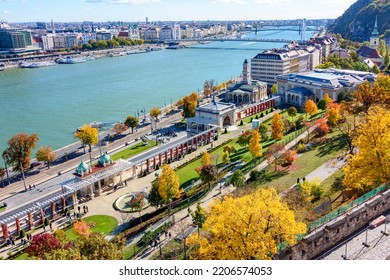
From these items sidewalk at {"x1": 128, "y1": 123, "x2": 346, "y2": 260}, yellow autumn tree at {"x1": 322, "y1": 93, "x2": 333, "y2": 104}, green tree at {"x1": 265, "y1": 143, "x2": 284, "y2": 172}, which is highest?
yellow autumn tree at {"x1": 322, "y1": 93, "x2": 333, "y2": 104}

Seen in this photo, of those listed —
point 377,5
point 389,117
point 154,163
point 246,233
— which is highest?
point 377,5

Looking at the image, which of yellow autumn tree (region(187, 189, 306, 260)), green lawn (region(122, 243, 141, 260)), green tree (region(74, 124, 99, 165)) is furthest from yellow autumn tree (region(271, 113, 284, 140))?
yellow autumn tree (region(187, 189, 306, 260))

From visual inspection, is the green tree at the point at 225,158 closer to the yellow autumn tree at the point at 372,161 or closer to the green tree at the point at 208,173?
the green tree at the point at 208,173

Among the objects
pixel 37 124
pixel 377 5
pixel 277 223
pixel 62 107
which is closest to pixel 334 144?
pixel 277 223

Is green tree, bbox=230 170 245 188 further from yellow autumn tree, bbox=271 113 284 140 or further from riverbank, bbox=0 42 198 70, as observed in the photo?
riverbank, bbox=0 42 198 70

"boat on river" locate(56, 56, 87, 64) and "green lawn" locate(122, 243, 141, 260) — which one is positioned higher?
"boat on river" locate(56, 56, 87, 64)

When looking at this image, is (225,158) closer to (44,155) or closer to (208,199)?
(208,199)
